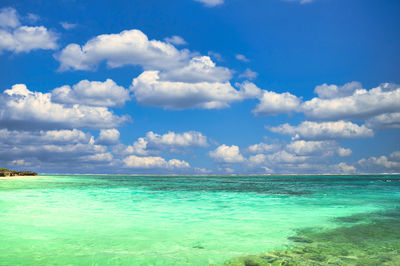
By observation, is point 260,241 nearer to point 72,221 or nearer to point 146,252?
point 146,252

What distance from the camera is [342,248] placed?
31.8 feet

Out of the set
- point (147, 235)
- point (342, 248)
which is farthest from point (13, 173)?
point (342, 248)

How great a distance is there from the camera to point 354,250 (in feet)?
31.0

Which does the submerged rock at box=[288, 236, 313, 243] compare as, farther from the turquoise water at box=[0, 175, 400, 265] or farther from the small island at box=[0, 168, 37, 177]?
Result: the small island at box=[0, 168, 37, 177]

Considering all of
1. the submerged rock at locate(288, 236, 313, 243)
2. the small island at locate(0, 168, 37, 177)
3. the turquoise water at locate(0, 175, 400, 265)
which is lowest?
the small island at locate(0, 168, 37, 177)

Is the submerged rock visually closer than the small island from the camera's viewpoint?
Yes

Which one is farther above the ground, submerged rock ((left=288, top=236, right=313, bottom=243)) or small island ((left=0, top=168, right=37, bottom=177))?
submerged rock ((left=288, top=236, right=313, bottom=243))

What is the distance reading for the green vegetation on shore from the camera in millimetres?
8344

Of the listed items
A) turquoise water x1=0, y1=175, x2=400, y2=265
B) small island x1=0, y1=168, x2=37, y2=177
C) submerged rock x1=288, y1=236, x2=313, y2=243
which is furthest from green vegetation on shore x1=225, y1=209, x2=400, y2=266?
small island x1=0, y1=168, x2=37, y2=177

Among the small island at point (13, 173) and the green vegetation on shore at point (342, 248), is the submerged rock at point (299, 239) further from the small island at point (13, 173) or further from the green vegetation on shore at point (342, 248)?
the small island at point (13, 173)

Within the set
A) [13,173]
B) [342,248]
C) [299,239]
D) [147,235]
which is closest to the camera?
[342,248]

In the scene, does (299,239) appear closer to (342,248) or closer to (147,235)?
(342,248)

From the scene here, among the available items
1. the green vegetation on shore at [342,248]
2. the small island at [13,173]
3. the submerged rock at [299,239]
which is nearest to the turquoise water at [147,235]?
the submerged rock at [299,239]

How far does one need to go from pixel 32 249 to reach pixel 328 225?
12.4 meters
